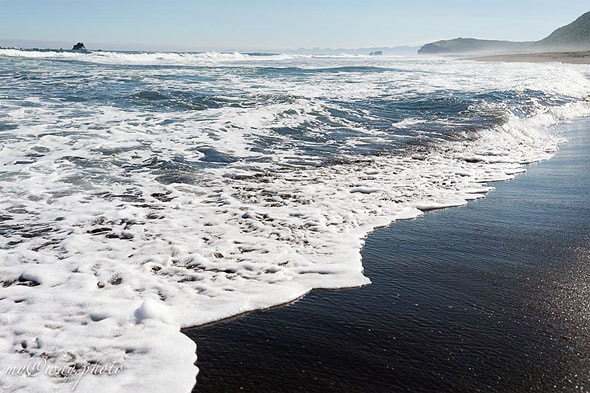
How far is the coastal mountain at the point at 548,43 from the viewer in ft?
385

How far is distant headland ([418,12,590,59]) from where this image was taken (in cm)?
11456

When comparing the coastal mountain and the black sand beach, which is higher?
the coastal mountain

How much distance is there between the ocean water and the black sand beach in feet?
0.68

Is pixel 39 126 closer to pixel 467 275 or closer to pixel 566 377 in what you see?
pixel 467 275

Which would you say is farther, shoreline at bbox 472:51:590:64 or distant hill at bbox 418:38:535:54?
distant hill at bbox 418:38:535:54

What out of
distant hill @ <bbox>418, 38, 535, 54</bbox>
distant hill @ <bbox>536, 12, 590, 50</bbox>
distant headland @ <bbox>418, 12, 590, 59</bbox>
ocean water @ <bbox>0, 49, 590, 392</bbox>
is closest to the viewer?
ocean water @ <bbox>0, 49, 590, 392</bbox>

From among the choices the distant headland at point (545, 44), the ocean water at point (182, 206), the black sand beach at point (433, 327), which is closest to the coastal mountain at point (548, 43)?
the distant headland at point (545, 44)

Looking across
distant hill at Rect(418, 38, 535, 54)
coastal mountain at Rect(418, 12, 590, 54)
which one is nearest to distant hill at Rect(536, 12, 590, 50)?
coastal mountain at Rect(418, 12, 590, 54)

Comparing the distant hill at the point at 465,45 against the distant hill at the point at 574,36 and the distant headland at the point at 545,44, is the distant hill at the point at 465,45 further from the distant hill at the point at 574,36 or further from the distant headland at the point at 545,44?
the distant hill at the point at 574,36

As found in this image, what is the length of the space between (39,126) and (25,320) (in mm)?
7381

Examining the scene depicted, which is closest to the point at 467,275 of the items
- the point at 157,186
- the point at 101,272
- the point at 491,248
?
the point at 491,248

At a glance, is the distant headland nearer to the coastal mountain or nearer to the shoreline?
the coastal mountain

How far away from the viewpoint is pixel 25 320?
2.89 m

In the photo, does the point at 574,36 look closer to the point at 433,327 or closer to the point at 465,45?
the point at 465,45
